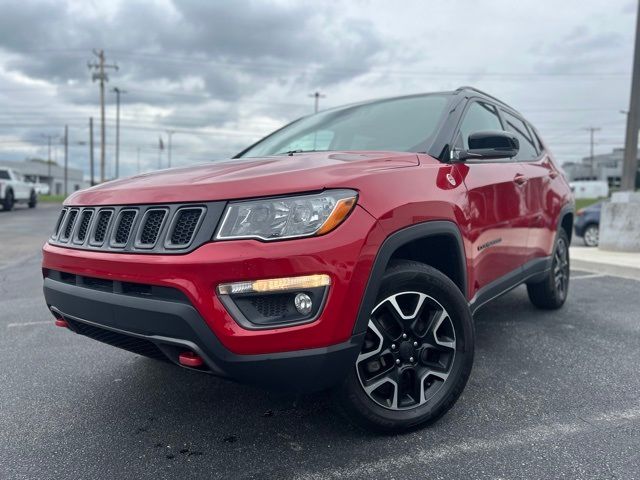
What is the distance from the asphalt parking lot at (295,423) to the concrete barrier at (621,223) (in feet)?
20.6

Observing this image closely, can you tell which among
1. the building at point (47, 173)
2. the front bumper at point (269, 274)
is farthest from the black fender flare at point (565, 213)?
the building at point (47, 173)

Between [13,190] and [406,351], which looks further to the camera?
[13,190]

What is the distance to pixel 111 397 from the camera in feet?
9.50

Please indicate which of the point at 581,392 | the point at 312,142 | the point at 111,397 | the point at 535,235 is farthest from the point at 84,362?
the point at 535,235

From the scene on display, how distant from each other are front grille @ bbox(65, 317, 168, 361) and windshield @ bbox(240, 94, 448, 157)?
1.59 m

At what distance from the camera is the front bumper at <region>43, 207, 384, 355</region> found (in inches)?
75.7

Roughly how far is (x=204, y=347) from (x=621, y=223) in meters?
9.51

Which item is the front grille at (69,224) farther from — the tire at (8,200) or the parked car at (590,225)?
the tire at (8,200)

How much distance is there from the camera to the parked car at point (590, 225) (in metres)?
12.9

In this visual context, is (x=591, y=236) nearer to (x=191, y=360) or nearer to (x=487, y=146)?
(x=487, y=146)

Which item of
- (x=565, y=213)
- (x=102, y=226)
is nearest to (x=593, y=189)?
(x=565, y=213)

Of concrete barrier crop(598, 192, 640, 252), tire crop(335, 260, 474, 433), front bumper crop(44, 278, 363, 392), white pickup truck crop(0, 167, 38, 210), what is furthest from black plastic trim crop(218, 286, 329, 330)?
white pickup truck crop(0, 167, 38, 210)

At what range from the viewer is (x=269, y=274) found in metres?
1.92

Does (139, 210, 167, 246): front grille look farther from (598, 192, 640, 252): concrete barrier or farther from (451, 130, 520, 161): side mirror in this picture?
(598, 192, 640, 252): concrete barrier
